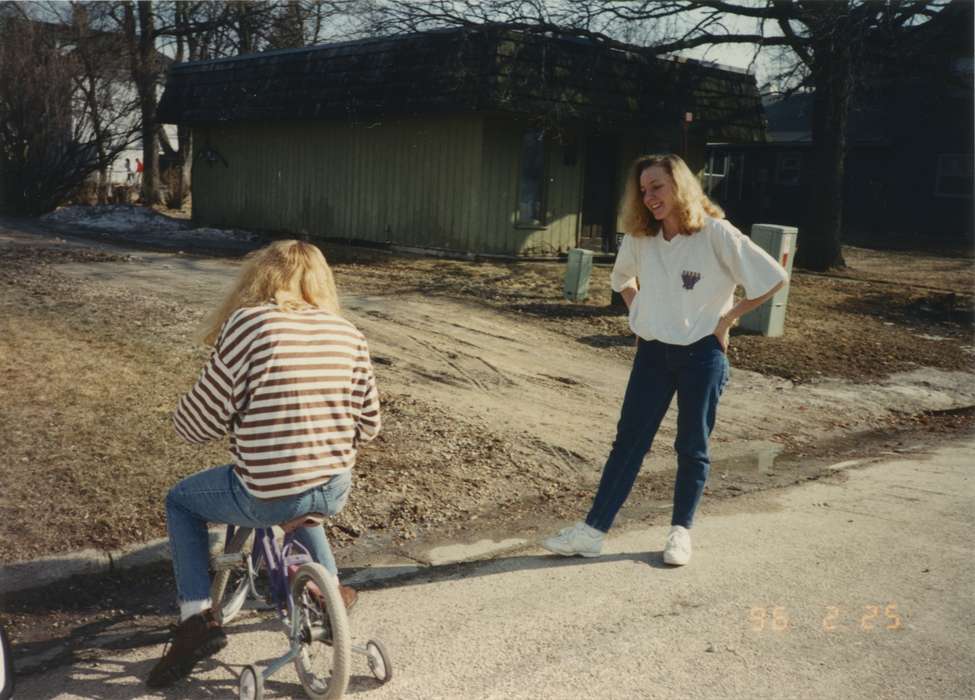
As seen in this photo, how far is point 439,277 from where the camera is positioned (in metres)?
15.2

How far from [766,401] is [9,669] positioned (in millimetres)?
7293

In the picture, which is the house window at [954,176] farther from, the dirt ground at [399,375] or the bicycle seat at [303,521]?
the bicycle seat at [303,521]

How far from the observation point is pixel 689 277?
4.88 m

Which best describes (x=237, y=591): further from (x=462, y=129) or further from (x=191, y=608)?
(x=462, y=129)

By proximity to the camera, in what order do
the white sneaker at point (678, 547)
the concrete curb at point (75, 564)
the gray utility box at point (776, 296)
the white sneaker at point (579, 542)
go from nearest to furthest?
the concrete curb at point (75, 564) < the white sneaker at point (678, 547) < the white sneaker at point (579, 542) < the gray utility box at point (776, 296)

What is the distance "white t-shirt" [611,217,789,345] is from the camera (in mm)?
4840

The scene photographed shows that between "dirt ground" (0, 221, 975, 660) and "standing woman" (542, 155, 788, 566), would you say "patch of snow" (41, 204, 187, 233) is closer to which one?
"dirt ground" (0, 221, 975, 660)

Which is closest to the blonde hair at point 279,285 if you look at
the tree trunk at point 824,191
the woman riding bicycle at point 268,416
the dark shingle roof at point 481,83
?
the woman riding bicycle at point 268,416

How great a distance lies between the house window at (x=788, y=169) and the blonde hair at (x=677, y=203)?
31816 millimetres

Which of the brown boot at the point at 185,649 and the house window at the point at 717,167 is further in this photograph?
the house window at the point at 717,167

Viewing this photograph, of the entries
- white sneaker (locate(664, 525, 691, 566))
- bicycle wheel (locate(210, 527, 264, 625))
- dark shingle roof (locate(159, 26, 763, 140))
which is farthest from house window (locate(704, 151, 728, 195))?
bicycle wheel (locate(210, 527, 264, 625))

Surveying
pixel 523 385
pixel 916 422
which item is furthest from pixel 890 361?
pixel 523 385

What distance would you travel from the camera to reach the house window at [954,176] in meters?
31.9

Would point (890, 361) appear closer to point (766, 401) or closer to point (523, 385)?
point (766, 401)
